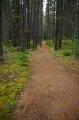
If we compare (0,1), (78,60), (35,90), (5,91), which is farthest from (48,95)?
(0,1)

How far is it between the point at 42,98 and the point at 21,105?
39.6 inches

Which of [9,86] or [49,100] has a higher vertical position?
[9,86]

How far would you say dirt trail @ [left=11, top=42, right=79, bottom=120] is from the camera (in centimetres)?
415

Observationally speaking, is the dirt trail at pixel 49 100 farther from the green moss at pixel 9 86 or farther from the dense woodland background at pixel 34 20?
the dense woodland background at pixel 34 20

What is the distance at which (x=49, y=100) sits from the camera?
5008mm

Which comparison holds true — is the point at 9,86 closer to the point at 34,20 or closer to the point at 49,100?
the point at 49,100

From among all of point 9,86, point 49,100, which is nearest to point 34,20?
point 9,86

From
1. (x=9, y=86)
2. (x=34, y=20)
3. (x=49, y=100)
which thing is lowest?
(x=49, y=100)

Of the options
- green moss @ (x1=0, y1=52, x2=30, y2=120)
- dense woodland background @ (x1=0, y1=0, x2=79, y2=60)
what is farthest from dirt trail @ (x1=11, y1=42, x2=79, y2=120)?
dense woodland background @ (x1=0, y1=0, x2=79, y2=60)

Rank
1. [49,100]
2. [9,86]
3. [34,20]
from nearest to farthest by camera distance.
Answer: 1. [49,100]
2. [9,86]
3. [34,20]

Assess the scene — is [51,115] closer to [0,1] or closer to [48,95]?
[48,95]

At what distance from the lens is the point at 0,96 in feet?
16.7

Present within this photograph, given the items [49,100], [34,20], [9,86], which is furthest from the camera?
[34,20]

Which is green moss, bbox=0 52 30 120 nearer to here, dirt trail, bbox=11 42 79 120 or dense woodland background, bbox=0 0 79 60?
dirt trail, bbox=11 42 79 120
